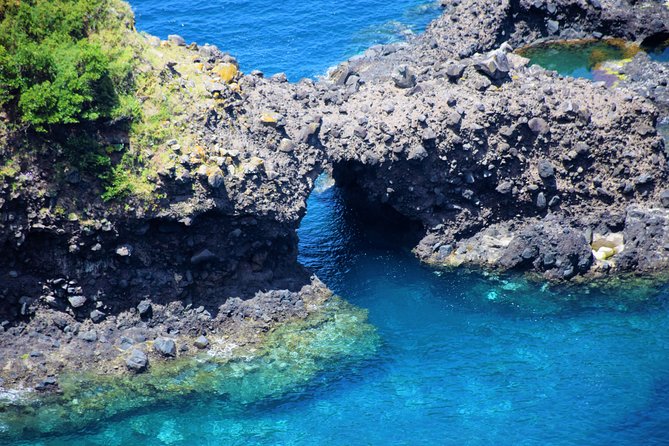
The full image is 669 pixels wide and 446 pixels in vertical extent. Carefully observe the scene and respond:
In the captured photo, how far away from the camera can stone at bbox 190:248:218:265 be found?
39.4 meters

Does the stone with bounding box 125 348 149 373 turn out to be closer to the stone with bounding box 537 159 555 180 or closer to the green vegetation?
the green vegetation

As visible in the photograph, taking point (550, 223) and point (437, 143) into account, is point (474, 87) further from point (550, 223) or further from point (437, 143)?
point (550, 223)

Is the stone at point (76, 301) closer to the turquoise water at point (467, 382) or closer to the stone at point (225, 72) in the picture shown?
the turquoise water at point (467, 382)

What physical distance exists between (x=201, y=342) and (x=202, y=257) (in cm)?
423

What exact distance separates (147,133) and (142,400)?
41.4ft

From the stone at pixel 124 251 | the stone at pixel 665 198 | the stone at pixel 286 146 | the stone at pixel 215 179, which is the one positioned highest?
the stone at pixel 286 146

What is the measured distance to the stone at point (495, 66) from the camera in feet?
147

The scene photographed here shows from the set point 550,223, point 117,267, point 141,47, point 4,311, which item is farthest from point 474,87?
point 4,311

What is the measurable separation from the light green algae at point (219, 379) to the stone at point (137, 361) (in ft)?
1.30

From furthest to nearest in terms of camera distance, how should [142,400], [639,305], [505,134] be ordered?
[505,134] → [639,305] → [142,400]

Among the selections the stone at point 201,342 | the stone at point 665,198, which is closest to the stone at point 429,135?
the stone at point 665,198

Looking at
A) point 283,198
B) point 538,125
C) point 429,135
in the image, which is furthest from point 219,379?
point 538,125

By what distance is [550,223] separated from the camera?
44094 millimetres

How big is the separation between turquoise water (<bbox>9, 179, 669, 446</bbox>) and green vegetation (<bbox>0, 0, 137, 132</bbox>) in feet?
46.7
